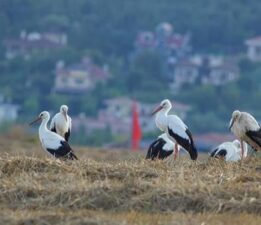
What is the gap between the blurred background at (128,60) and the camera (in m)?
73.6

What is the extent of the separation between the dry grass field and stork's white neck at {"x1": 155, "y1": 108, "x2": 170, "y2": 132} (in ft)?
13.3

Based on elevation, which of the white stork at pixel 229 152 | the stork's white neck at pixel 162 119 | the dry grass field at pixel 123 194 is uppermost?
the stork's white neck at pixel 162 119

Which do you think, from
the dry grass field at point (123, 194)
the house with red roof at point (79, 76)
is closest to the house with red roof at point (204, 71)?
the house with red roof at point (79, 76)

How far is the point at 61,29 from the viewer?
93.7 m

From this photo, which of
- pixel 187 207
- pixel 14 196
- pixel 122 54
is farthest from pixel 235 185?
pixel 122 54

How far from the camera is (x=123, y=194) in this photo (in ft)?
38.2

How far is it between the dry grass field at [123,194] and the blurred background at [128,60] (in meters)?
53.6

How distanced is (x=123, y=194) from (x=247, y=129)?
13.9 ft

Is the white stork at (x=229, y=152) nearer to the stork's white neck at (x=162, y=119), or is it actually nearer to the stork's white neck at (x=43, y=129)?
the stork's white neck at (x=162, y=119)

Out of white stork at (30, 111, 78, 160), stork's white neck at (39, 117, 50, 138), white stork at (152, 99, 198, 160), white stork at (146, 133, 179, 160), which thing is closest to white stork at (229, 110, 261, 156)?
white stork at (152, 99, 198, 160)

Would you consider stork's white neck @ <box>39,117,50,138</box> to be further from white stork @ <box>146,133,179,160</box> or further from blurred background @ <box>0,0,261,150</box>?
blurred background @ <box>0,0,261,150</box>

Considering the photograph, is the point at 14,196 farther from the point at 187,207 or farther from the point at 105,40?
the point at 105,40

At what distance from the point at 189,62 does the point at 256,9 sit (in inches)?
226

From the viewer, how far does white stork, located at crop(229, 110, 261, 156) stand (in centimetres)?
1552
